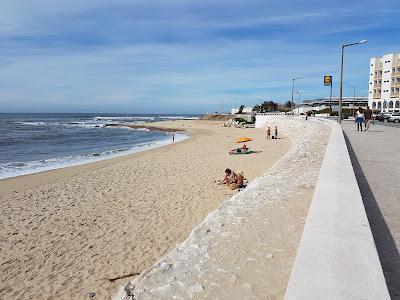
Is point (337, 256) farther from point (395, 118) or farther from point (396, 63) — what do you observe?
point (396, 63)

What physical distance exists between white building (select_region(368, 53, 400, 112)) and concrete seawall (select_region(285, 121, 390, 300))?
73316 mm

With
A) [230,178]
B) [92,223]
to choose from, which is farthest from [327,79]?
[92,223]

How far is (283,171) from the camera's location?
8.43 m

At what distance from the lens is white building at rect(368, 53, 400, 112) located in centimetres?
7281

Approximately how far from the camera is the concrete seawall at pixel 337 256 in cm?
251

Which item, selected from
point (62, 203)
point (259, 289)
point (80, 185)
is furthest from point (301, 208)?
point (80, 185)

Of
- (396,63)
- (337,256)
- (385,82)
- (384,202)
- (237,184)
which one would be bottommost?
(237,184)

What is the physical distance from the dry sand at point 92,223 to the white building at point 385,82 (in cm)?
6706

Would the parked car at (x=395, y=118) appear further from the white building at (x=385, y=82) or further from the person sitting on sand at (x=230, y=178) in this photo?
the white building at (x=385, y=82)

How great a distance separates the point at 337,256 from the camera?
10.0 feet

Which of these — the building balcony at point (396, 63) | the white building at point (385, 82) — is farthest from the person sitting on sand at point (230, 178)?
the building balcony at point (396, 63)

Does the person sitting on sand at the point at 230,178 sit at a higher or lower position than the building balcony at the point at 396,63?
lower

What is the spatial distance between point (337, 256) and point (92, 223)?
7301 mm

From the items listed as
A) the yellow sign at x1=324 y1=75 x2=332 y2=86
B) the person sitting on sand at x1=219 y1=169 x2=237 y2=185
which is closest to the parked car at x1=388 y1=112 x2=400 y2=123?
the yellow sign at x1=324 y1=75 x2=332 y2=86
